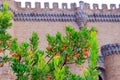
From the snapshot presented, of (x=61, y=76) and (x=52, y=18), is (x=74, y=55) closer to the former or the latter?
(x=61, y=76)

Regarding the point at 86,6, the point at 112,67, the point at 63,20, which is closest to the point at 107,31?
the point at 86,6

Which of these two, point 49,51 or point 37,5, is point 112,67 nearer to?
point 37,5

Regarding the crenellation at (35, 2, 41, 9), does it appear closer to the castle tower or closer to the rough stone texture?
the castle tower

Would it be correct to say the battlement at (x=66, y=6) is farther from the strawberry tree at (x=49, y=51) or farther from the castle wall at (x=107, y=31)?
the strawberry tree at (x=49, y=51)

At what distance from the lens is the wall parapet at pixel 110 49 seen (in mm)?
21750

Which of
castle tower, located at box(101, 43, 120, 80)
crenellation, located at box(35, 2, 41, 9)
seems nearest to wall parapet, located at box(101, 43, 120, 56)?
castle tower, located at box(101, 43, 120, 80)

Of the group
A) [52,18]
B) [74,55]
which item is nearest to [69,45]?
[74,55]

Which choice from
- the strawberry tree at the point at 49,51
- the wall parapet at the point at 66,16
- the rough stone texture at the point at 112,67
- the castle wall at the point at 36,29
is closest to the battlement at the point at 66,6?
the wall parapet at the point at 66,16

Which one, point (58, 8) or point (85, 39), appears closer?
point (85, 39)

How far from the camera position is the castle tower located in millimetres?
21297

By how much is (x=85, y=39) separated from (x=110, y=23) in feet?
43.9

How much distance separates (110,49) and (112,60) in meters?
0.64

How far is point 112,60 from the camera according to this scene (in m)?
21.7

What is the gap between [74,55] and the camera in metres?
11.3
